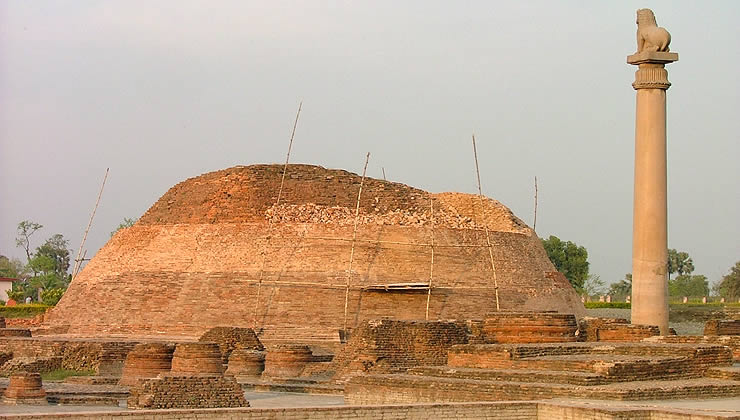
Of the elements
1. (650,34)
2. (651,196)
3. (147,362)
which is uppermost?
(650,34)

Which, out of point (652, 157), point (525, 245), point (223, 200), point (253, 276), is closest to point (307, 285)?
point (253, 276)

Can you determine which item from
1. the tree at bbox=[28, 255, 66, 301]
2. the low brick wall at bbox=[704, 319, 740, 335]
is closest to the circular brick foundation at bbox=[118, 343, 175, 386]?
the low brick wall at bbox=[704, 319, 740, 335]

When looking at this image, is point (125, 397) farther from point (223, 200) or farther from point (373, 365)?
point (223, 200)

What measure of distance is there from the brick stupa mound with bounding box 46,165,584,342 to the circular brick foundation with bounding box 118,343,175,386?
6557 millimetres

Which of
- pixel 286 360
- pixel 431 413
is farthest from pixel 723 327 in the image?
pixel 431 413

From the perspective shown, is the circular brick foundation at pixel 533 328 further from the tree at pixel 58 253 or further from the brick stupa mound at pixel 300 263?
the tree at pixel 58 253

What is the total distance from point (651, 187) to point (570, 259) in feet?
162

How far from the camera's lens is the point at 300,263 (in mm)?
32969

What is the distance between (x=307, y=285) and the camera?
1278 inches

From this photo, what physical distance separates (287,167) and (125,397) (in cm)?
1429

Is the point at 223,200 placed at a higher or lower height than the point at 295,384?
higher

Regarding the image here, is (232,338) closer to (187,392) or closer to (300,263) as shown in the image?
(300,263)

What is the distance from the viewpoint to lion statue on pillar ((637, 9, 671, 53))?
24.2 m

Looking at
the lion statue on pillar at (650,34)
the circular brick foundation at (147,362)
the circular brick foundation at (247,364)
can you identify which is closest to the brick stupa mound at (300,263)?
the circular brick foundation at (247,364)
